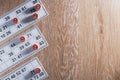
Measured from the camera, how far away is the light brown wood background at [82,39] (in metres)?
1.97

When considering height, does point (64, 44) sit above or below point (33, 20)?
below

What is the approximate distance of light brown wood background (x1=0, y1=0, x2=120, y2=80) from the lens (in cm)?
197

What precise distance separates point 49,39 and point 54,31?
0.06 meters

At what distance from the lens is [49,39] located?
196cm

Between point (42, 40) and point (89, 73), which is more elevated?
point (42, 40)

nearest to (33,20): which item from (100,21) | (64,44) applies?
(64,44)

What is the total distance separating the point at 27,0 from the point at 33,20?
13 cm

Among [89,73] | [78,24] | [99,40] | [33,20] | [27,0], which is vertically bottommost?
[89,73]

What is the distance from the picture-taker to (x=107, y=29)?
1993 mm

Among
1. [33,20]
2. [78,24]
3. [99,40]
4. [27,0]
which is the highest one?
[27,0]

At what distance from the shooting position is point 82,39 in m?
1.98

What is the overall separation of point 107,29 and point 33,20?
A: 477 millimetres

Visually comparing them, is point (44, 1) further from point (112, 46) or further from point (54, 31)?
point (112, 46)

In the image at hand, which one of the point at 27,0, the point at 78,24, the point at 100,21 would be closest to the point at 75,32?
the point at 78,24
